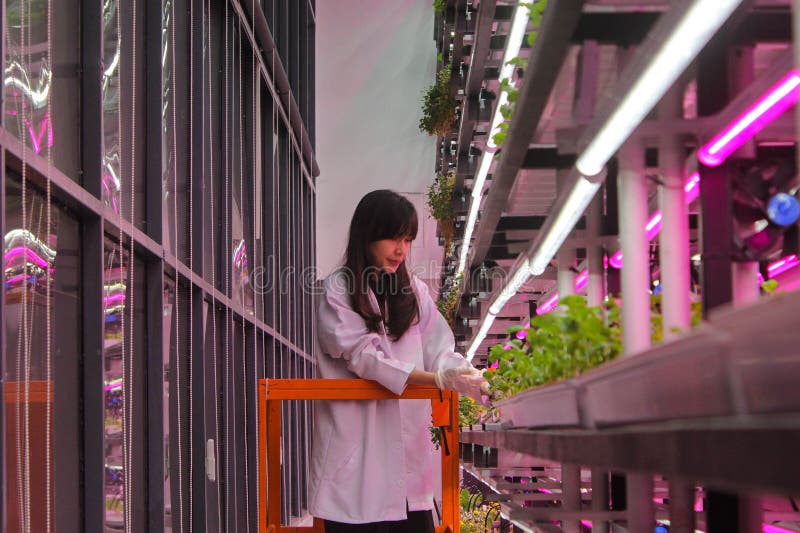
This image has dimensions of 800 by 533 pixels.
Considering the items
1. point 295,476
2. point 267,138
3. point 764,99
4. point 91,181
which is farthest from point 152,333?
point 295,476

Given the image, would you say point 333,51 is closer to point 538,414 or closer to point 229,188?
point 229,188

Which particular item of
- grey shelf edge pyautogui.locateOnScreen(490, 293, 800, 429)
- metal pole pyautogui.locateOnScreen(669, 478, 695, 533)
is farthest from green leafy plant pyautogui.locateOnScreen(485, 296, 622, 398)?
metal pole pyautogui.locateOnScreen(669, 478, 695, 533)

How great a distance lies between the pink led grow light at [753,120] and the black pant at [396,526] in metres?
1.86

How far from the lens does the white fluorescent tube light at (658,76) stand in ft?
3.59

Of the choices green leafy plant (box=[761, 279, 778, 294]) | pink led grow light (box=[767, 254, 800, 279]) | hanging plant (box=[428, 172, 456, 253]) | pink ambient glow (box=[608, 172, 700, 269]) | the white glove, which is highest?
hanging plant (box=[428, 172, 456, 253])

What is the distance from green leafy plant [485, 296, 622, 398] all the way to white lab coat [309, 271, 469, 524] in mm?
774

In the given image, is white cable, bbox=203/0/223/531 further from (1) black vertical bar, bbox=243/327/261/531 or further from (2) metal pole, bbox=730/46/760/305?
(2) metal pole, bbox=730/46/760/305

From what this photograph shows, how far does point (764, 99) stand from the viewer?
0.92m

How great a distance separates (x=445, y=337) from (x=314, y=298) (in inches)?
346

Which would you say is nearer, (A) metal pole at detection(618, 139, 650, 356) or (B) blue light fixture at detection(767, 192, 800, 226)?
(B) blue light fixture at detection(767, 192, 800, 226)

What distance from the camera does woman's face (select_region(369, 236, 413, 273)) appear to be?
283cm

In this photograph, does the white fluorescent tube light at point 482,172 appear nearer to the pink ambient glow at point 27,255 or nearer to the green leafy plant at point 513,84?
the green leafy plant at point 513,84

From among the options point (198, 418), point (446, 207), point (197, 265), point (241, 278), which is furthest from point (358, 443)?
point (446, 207)

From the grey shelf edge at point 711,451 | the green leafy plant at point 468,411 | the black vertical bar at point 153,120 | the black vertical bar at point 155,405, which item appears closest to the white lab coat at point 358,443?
the black vertical bar at point 155,405
